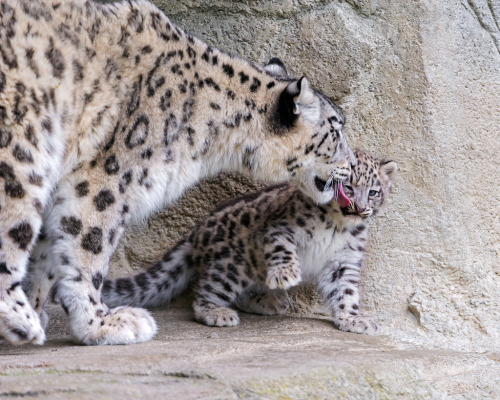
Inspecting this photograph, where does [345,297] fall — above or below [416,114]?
below

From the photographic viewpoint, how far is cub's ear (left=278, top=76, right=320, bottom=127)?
4.11 m

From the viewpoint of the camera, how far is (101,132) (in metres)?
3.78

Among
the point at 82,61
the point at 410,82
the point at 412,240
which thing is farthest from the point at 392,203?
the point at 82,61

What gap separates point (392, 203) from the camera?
5191 millimetres

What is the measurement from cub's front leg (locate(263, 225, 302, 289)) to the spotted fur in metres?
0.54

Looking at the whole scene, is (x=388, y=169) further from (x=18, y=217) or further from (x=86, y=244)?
(x=18, y=217)

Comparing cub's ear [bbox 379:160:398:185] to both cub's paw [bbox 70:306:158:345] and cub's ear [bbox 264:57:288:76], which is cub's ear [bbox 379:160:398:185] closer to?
cub's ear [bbox 264:57:288:76]

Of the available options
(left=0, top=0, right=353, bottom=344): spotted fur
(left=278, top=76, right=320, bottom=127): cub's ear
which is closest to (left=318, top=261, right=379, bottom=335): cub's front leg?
(left=0, top=0, right=353, bottom=344): spotted fur

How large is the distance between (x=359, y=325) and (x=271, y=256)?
0.66 metres

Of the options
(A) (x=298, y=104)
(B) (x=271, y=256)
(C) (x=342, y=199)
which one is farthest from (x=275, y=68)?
(B) (x=271, y=256)

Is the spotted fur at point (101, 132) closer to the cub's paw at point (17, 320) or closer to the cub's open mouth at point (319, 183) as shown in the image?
the cub's paw at point (17, 320)

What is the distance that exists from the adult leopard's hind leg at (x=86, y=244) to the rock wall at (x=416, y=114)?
1.97m

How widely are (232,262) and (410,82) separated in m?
1.71

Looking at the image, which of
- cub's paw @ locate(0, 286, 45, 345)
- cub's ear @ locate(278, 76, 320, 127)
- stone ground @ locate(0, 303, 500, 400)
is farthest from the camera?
cub's ear @ locate(278, 76, 320, 127)
